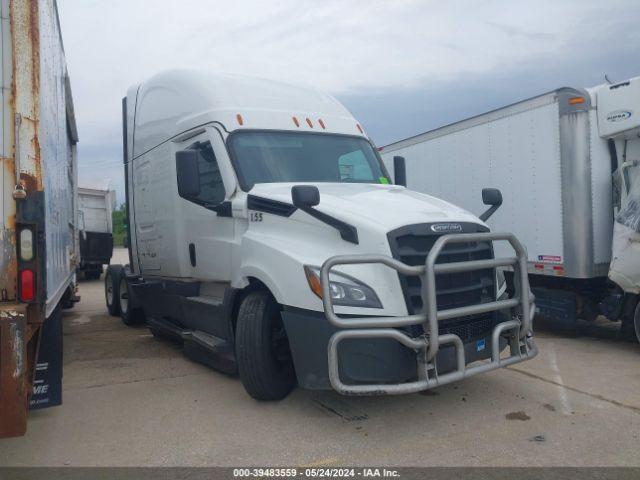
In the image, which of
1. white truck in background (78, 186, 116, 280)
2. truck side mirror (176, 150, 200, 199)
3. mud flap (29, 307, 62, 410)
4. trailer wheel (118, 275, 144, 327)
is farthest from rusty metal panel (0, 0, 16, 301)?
white truck in background (78, 186, 116, 280)

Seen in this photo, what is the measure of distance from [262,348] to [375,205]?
1.53 metres

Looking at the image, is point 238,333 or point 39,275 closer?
point 39,275

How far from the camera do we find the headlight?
4316 millimetres

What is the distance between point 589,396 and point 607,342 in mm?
2678

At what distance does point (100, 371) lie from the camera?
262 inches

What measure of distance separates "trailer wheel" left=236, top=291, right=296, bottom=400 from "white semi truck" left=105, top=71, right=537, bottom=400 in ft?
0.04

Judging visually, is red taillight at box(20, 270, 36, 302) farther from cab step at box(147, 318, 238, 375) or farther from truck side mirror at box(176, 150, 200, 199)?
cab step at box(147, 318, 238, 375)

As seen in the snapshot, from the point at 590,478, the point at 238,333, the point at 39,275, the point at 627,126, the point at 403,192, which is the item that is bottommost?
the point at 590,478

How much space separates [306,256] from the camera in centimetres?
462

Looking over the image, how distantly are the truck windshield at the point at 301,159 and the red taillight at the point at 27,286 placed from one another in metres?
2.42

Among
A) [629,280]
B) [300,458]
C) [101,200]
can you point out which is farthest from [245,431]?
[101,200]

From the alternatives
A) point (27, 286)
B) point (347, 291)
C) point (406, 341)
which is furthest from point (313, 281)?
point (27, 286)

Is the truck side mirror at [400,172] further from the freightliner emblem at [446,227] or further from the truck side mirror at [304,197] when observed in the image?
the truck side mirror at [304,197]

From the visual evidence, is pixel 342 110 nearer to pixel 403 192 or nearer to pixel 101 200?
pixel 403 192
